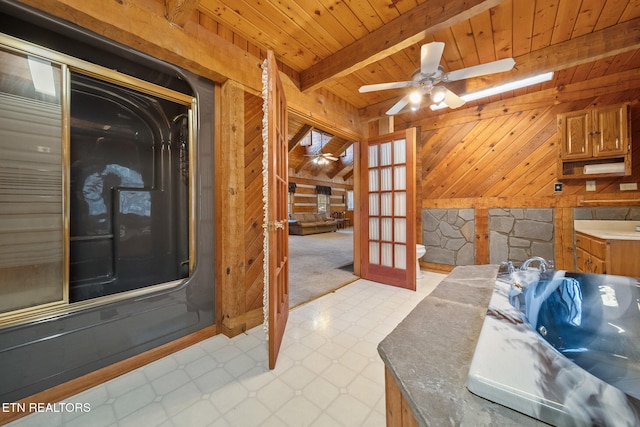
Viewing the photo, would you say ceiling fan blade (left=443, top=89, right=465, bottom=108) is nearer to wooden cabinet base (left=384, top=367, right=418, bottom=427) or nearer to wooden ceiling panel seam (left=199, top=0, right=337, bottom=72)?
Result: wooden ceiling panel seam (left=199, top=0, right=337, bottom=72)

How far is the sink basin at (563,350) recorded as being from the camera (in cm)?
50

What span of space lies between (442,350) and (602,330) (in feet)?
3.31

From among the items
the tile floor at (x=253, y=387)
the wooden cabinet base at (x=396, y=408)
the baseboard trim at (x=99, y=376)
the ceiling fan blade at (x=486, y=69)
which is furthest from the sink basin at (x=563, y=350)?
the baseboard trim at (x=99, y=376)

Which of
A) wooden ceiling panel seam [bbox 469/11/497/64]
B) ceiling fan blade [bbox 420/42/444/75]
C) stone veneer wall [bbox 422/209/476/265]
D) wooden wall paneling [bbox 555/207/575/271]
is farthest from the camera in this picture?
stone veneer wall [bbox 422/209/476/265]

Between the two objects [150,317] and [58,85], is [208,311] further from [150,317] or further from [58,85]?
[58,85]

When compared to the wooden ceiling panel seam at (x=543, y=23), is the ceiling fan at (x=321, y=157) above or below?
above

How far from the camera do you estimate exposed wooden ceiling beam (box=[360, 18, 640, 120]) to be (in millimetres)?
1801

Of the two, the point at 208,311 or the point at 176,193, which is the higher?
the point at 176,193

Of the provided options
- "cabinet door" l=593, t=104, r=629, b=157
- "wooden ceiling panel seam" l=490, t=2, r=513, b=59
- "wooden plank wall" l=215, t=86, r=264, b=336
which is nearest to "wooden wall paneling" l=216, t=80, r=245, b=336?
"wooden plank wall" l=215, t=86, r=264, b=336

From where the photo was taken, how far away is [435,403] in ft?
1.87

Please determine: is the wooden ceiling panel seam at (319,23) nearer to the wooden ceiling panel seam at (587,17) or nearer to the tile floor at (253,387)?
the wooden ceiling panel seam at (587,17)

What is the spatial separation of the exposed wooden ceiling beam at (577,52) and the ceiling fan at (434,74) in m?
0.57

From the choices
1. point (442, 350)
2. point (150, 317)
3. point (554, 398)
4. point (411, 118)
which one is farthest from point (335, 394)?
point (411, 118)

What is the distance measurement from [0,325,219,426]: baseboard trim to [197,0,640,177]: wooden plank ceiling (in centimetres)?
239
